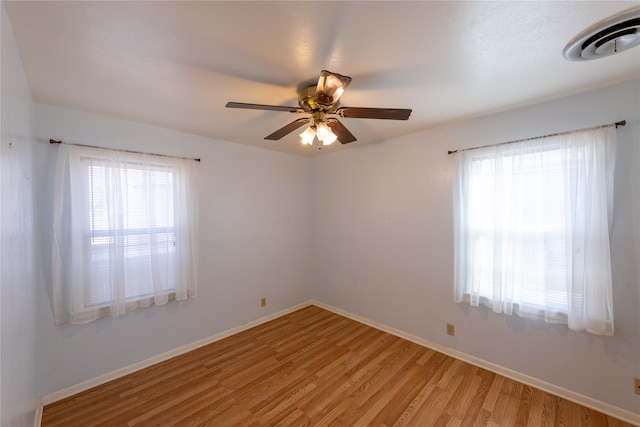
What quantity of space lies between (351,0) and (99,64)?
1.53 meters

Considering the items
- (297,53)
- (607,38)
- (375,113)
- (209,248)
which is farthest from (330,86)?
(209,248)

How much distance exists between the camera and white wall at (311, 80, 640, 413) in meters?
1.80

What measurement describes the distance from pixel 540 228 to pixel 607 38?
139 cm

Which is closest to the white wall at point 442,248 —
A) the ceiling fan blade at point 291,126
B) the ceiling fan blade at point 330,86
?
the ceiling fan blade at point 291,126

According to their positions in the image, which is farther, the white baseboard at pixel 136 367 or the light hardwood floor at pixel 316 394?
the white baseboard at pixel 136 367

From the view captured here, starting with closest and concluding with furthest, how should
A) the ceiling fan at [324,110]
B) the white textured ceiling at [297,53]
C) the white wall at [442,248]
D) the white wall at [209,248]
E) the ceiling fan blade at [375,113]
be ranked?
the white textured ceiling at [297,53] → the ceiling fan at [324,110] → the ceiling fan blade at [375,113] → the white wall at [442,248] → the white wall at [209,248]

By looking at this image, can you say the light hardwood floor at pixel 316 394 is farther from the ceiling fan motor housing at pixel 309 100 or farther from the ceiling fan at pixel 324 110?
the ceiling fan motor housing at pixel 309 100

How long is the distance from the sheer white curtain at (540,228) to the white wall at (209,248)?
229cm

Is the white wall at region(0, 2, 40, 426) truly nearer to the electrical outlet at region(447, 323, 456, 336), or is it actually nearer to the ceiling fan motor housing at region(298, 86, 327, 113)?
the ceiling fan motor housing at region(298, 86, 327, 113)

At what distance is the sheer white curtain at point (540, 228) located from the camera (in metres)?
1.83

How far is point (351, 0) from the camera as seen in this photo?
106 cm

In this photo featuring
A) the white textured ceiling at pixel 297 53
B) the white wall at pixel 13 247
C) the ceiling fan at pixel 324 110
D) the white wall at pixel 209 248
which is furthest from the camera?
the white wall at pixel 209 248

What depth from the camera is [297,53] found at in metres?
1.40

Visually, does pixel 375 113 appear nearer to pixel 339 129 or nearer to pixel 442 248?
pixel 339 129
